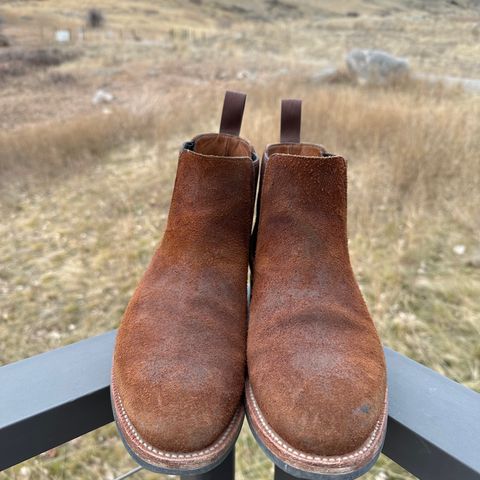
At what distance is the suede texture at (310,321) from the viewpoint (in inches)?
18.0

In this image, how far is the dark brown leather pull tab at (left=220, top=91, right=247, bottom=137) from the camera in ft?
2.30

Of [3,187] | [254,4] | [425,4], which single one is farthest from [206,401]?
[425,4]

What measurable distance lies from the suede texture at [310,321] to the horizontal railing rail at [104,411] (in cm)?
6

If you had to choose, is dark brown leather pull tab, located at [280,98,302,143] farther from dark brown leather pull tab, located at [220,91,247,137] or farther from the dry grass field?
the dry grass field

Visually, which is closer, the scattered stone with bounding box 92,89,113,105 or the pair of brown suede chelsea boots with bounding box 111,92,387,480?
the pair of brown suede chelsea boots with bounding box 111,92,387,480

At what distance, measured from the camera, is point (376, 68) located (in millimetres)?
5875

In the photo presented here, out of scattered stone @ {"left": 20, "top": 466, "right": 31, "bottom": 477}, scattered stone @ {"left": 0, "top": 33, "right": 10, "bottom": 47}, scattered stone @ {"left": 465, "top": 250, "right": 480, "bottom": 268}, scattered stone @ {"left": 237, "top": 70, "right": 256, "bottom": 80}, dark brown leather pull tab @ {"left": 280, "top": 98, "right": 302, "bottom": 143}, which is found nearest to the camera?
dark brown leather pull tab @ {"left": 280, "top": 98, "right": 302, "bottom": 143}

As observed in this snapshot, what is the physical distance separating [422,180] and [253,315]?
7.38ft

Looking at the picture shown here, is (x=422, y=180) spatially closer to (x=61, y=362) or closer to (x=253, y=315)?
(x=253, y=315)

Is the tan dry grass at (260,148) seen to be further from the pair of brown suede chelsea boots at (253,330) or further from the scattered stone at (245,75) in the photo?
the scattered stone at (245,75)

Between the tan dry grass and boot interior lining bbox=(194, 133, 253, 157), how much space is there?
937 mm

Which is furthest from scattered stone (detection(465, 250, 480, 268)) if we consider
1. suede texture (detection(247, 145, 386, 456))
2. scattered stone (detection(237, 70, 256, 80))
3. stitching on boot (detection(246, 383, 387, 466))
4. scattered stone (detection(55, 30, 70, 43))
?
scattered stone (detection(55, 30, 70, 43))

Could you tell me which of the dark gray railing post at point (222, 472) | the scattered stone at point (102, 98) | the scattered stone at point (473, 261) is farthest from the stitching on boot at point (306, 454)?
the scattered stone at point (102, 98)

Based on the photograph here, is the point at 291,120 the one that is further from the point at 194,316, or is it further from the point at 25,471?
the point at 25,471
